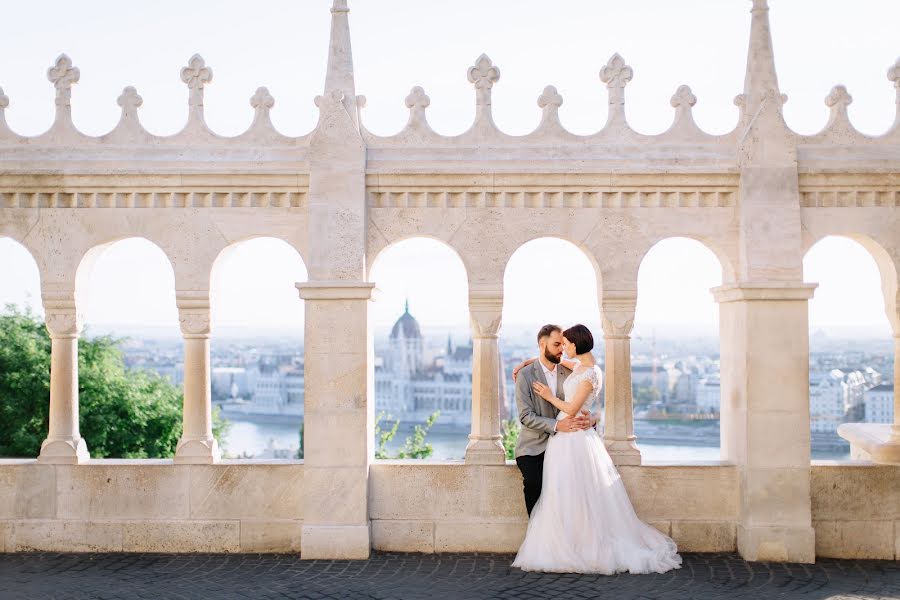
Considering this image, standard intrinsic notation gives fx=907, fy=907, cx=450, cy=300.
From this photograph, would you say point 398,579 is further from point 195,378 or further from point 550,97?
point 550,97

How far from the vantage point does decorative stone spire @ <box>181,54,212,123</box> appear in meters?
7.23

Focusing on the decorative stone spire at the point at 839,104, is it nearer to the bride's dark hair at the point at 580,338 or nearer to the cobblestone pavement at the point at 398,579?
the bride's dark hair at the point at 580,338

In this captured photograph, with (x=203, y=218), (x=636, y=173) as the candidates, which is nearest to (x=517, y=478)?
(x=636, y=173)

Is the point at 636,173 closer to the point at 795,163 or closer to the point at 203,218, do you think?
the point at 795,163

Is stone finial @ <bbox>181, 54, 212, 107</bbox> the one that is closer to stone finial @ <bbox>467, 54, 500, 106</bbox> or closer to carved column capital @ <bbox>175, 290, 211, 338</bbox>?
carved column capital @ <bbox>175, 290, 211, 338</bbox>

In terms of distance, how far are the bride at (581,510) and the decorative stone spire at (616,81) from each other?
6.04 ft

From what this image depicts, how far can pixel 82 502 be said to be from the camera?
7246mm

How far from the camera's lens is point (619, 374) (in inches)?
282

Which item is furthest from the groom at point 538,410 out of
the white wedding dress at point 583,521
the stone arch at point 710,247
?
the stone arch at point 710,247

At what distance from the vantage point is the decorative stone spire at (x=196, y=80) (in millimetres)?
7230

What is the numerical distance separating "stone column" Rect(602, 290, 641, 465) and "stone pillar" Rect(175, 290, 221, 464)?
125 inches

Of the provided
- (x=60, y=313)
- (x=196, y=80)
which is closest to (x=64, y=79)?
(x=196, y=80)

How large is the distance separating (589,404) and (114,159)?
4184 mm

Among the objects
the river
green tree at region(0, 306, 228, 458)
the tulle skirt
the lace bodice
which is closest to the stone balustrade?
the tulle skirt
